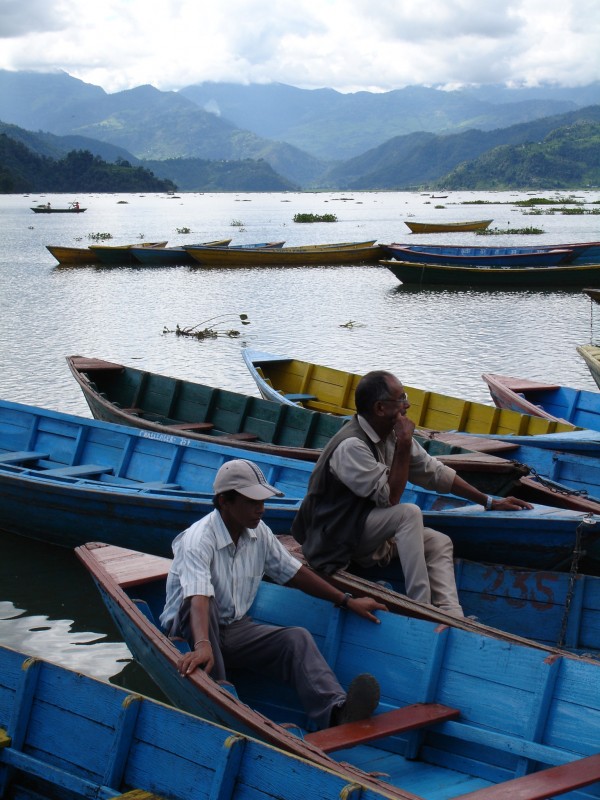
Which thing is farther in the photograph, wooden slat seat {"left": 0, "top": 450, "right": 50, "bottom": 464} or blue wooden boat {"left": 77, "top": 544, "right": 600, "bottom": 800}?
wooden slat seat {"left": 0, "top": 450, "right": 50, "bottom": 464}

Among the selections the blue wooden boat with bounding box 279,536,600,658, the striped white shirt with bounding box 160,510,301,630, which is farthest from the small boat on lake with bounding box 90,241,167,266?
the striped white shirt with bounding box 160,510,301,630

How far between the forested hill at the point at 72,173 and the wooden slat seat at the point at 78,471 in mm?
140038

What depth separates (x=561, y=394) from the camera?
12.1 meters

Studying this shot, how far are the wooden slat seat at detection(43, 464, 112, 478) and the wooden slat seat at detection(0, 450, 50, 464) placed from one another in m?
0.49

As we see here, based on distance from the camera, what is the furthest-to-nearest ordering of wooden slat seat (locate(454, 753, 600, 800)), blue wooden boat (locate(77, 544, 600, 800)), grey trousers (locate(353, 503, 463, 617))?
1. grey trousers (locate(353, 503, 463, 617))
2. blue wooden boat (locate(77, 544, 600, 800))
3. wooden slat seat (locate(454, 753, 600, 800))

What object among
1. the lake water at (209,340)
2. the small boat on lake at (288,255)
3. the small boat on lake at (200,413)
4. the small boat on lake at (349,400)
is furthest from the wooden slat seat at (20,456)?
the small boat on lake at (288,255)

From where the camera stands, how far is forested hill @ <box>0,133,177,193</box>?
143 metres

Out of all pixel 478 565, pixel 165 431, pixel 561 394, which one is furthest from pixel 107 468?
pixel 561 394

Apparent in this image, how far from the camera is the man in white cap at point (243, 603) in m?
4.52

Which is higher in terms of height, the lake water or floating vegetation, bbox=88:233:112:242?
floating vegetation, bbox=88:233:112:242

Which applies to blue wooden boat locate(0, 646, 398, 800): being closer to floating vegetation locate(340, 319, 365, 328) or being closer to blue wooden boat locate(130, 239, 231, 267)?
floating vegetation locate(340, 319, 365, 328)

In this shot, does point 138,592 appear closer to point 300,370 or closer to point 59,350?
point 300,370

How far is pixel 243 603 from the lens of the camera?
16.2 ft

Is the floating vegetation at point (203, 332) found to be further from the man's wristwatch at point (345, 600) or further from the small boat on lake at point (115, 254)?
the man's wristwatch at point (345, 600)
